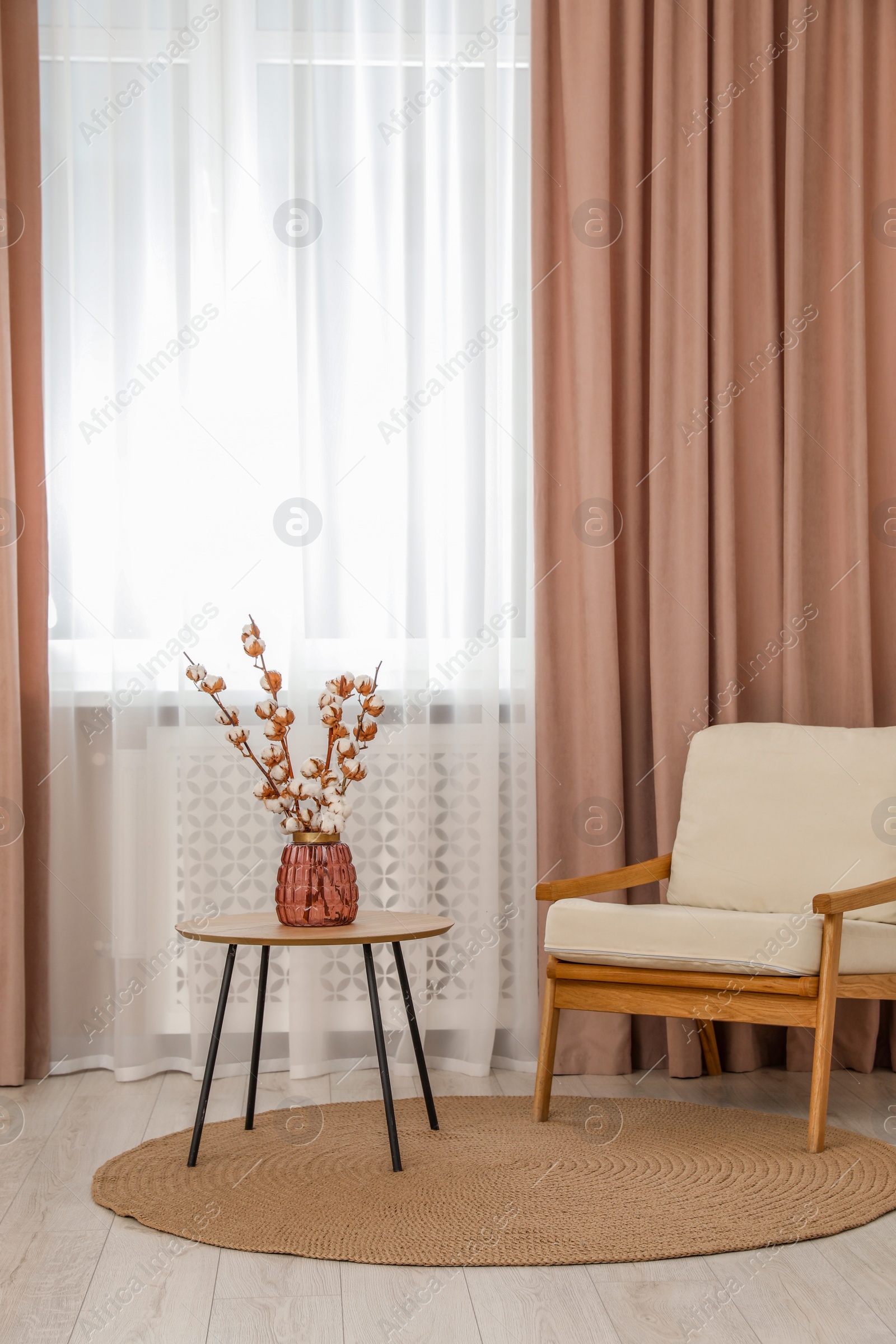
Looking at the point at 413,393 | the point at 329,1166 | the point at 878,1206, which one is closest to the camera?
the point at 878,1206

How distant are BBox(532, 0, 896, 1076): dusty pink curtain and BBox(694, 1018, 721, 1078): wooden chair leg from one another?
5 cm

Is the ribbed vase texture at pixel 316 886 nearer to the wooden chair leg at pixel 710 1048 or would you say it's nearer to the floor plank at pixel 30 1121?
the floor plank at pixel 30 1121

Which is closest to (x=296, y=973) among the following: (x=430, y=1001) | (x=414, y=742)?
(x=430, y=1001)

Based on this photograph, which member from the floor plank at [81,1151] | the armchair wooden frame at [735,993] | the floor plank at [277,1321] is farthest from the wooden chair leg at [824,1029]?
the floor plank at [81,1151]

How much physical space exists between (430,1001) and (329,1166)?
81 centimetres

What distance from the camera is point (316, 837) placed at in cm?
240

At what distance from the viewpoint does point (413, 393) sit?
3.09 m

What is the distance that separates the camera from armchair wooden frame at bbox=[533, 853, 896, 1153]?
92.2 inches

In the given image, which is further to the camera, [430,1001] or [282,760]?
[430,1001]

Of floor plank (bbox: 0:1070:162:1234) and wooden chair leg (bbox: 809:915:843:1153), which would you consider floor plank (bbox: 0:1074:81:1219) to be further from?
wooden chair leg (bbox: 809:915:843:1153)

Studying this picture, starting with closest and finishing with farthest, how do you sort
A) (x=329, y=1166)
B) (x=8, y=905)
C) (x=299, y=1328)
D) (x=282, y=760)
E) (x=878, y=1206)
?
(x=299, y=1328), (x=878, y=1206), (x=329, y=1166), (x=282, y=760), (x=8, y=905)

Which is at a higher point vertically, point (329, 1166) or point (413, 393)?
point (413, 393)

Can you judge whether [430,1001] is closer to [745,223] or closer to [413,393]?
[413,393]

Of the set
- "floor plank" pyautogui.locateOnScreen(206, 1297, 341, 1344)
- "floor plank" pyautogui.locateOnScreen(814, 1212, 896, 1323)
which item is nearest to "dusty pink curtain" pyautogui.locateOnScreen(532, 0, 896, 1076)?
"floor plank" pyautogui.locateOnScreen(814, 1212, 896, 1323)
